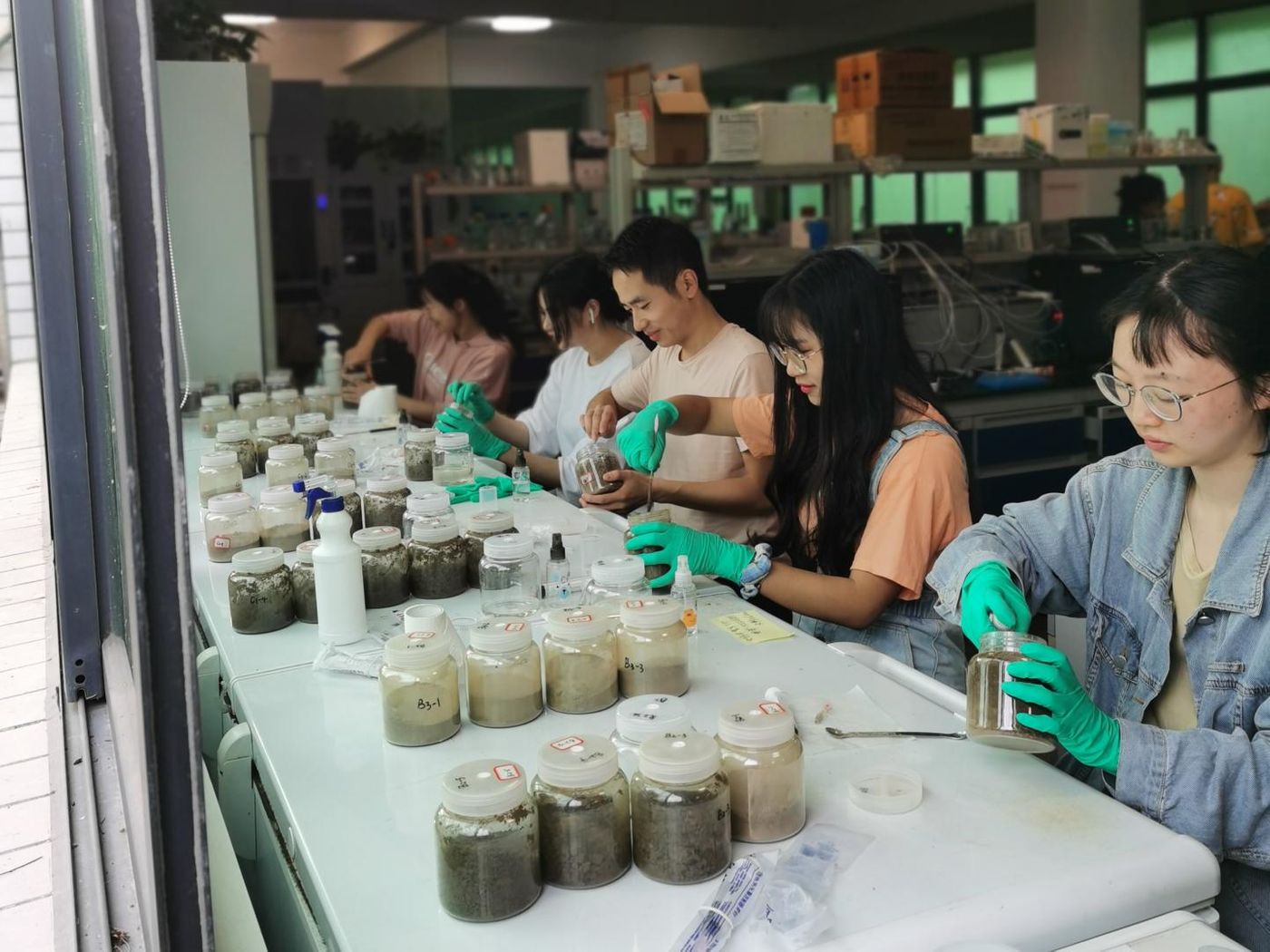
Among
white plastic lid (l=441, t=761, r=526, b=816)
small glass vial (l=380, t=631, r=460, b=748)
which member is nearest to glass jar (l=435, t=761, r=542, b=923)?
white plastic lid (l=441, t=761, r=526, b=816)

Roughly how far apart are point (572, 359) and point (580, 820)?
275 cm

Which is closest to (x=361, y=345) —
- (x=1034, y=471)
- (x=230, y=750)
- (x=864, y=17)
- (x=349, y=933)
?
(x=1034, y=471)

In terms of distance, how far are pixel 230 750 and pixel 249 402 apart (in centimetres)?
235

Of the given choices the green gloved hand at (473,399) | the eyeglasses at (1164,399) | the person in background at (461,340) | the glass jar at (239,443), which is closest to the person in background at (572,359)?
the green gloved hand at (473,399)

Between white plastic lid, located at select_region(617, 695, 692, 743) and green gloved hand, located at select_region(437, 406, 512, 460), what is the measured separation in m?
2.20

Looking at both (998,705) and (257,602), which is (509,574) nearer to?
(257,602)

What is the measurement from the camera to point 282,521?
233 centimetres

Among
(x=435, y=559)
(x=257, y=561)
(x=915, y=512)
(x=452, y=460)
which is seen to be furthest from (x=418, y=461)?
(x=915, y=512)

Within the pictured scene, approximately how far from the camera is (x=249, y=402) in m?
3.70

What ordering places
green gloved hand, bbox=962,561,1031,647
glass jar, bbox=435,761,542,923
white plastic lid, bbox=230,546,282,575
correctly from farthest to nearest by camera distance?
1. white plastic lid, bbox=230,546,282,575
2. green gloved hand, bbox=962,561,1031,647
3. glass jar, bbox=435,761,542,923

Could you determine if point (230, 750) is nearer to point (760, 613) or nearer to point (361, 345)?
point (760, 613)

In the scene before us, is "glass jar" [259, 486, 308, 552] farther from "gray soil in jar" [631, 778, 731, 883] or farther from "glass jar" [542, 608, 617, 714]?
"gray soil in jar" [631, 778, 731, 883]

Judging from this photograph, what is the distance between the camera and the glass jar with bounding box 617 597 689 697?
5.15 ft

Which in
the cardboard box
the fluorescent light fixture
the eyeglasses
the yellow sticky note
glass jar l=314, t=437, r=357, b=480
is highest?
the fluorescent light fixture
